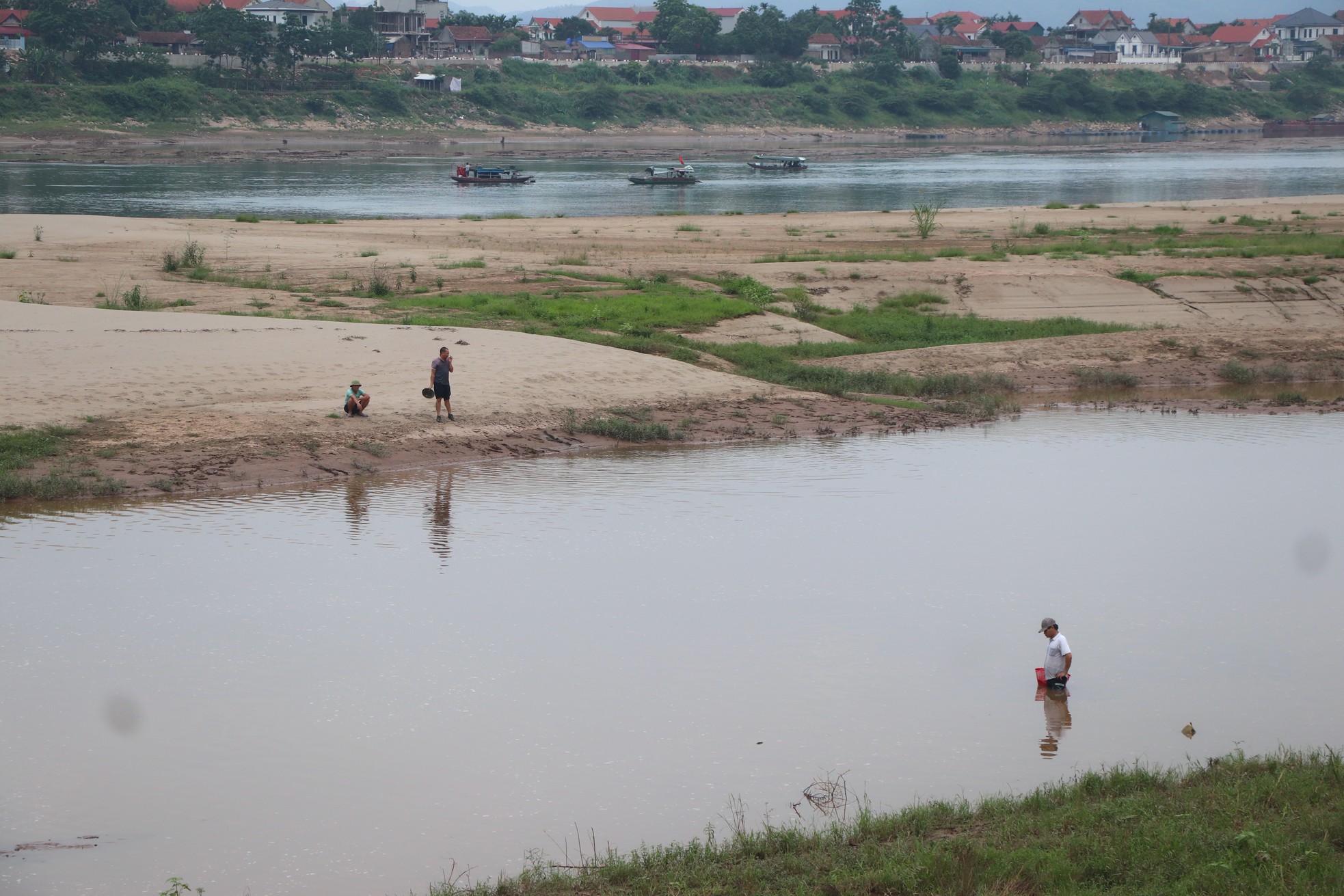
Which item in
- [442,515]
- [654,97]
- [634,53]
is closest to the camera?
[442,515]

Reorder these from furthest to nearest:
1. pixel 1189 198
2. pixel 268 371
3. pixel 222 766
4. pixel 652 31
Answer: pixel 652 31 → pixel 1189 198 → pixel 268 371 → pixel 222 766

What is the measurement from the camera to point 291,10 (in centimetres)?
14238

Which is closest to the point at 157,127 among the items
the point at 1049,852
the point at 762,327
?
the point at 762,327

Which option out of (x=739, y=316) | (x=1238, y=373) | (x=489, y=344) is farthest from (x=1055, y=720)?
(x=1238, y=373)

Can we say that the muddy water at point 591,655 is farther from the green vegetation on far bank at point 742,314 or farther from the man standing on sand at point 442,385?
the green vegetation on far bank at point 742,314

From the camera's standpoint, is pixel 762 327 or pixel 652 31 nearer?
pixel 762 327

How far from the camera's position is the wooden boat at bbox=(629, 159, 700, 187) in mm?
80062

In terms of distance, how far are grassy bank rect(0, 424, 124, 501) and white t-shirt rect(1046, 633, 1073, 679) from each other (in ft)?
46.8

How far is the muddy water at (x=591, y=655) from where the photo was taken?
10.6 metres

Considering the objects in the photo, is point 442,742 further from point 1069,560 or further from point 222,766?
point 1069,560

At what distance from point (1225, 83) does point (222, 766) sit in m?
186

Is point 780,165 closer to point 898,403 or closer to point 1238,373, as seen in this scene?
point 1238,373

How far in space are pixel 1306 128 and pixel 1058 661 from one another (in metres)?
166

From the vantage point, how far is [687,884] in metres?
8.82
